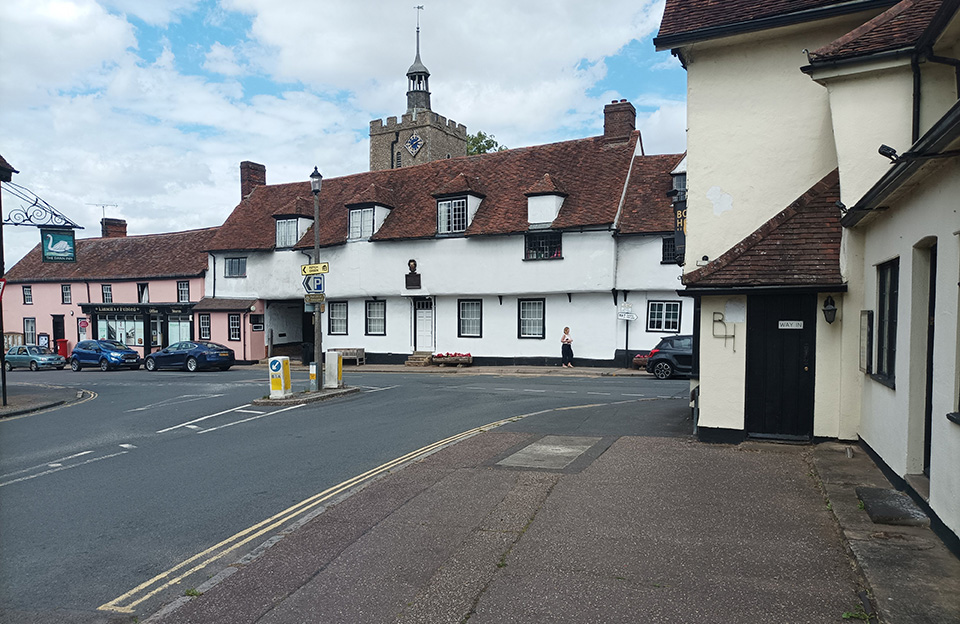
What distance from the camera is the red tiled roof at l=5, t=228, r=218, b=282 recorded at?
136 ft

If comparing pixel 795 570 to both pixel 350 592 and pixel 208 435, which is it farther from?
pixel 208 435

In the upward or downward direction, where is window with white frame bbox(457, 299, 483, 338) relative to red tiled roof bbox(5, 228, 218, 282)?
downward

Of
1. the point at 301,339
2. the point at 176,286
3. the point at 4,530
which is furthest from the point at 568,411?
the point at 176,286

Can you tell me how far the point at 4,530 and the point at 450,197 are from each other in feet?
80.6

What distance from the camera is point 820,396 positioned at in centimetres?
1012

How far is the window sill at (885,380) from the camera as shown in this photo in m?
7.81

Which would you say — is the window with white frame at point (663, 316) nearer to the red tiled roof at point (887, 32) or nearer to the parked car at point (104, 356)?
the red tiled roof at point (887, 32)

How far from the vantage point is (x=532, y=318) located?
97.5 feet

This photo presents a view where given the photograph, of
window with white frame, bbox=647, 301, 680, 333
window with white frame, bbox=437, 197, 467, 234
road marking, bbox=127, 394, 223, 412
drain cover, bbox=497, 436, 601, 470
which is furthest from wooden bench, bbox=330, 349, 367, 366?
drain cover, bbox=497, 436, 601, 470

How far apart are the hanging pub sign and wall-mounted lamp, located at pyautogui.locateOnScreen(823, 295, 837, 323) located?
69.3 feet

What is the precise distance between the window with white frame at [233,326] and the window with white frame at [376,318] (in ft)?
26.7

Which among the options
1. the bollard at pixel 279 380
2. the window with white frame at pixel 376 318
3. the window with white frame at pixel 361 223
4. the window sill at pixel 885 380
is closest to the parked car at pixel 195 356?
the window with white frame at pixel 376 318

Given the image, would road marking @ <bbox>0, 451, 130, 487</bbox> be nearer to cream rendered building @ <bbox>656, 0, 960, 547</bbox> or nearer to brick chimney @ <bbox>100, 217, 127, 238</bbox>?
cream rendered building @ <bbox>656, 0, 960, 547</bbox>

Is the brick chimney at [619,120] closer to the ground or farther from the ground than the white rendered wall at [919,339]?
farther from the ground
